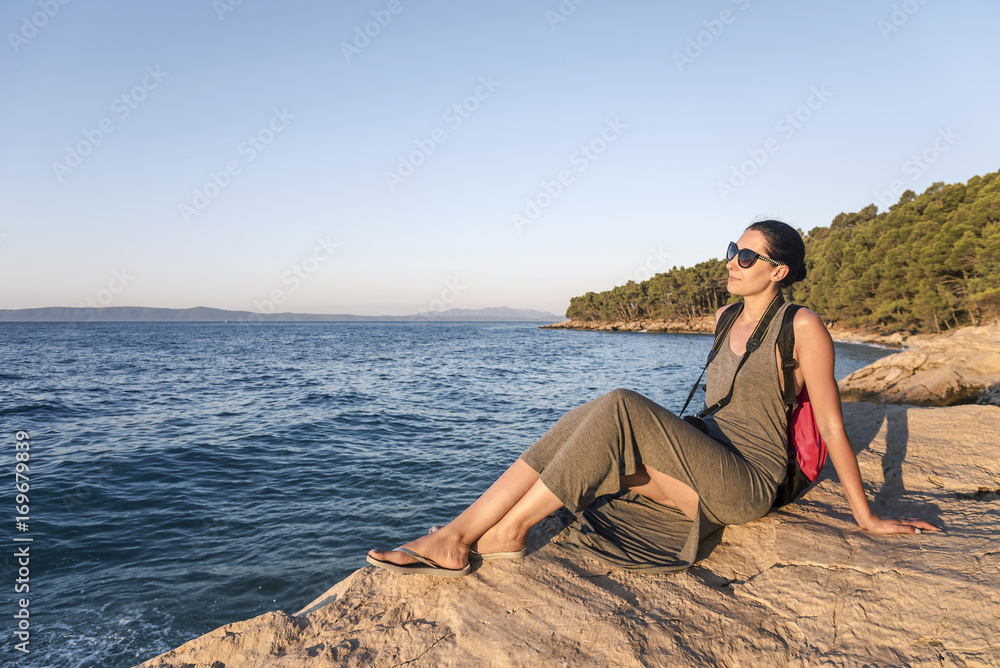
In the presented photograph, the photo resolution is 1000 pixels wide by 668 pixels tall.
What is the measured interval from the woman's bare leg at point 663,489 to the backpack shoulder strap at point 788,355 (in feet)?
2.34

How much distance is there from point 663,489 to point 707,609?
0.56 metres

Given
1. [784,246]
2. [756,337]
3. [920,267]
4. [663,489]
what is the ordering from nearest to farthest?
[663,489] → [756,337] → [784,246] → [920,267]

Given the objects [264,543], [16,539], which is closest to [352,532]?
[264,543]

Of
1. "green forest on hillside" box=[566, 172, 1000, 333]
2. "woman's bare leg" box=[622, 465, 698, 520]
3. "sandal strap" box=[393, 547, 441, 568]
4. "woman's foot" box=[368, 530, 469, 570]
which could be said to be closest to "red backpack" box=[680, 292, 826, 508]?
"woman's bare leg" box=[622, 465, 698, 520]

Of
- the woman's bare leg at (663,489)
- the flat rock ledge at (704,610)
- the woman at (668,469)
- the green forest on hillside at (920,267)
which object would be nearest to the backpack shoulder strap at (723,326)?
the woman at (668,469)

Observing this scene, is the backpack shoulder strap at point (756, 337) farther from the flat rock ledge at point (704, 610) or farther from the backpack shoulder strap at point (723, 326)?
the flat rock ledge at point (704, 610)

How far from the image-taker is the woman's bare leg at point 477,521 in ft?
7.83

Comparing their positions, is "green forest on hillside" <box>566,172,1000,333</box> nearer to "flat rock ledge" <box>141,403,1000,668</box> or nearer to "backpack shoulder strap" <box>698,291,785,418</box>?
"backpack shoulder strap" <box>698,291,785,418</box>

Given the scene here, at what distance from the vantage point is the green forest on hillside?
1177 inches

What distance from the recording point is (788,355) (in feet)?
8.34

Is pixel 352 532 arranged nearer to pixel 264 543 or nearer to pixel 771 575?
pixel 264 543

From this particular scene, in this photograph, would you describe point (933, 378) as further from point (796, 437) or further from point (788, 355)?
point (788, 355)

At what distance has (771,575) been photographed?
7.66 feet

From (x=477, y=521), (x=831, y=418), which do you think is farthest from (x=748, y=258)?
(x=477, y=521)
